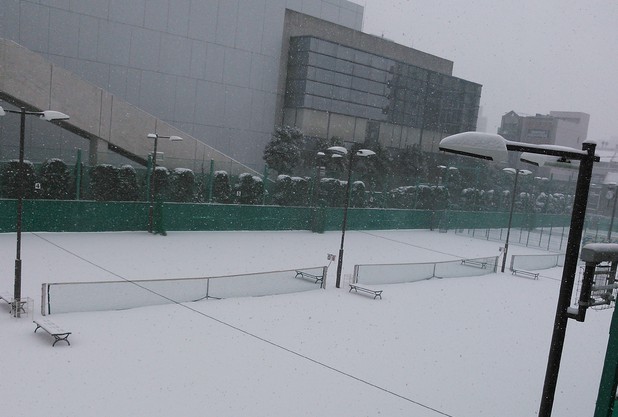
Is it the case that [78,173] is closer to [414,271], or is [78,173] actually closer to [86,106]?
[86,106]

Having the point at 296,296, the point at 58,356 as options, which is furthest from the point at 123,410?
the point at 296,296

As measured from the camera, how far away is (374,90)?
50.5 meters

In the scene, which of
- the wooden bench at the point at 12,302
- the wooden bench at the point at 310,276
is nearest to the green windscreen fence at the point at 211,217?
the wooden bench at the point at 310,276

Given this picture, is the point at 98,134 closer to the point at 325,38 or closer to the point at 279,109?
the point at 279,109

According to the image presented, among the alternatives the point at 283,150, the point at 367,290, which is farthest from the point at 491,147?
the point at 283,150

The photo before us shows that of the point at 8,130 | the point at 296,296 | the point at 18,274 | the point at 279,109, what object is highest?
the point at 279,109

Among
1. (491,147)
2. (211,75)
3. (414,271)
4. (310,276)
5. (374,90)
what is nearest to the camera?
(491,147)

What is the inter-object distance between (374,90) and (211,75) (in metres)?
15.7

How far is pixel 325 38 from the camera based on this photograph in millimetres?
47875

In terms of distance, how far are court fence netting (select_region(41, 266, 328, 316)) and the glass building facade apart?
2842 cm

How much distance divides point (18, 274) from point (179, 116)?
94.3 ft

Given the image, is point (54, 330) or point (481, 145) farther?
point (54, 330)

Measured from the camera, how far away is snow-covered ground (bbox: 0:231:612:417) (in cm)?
1034

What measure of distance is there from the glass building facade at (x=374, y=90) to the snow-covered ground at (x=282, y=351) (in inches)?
1038
